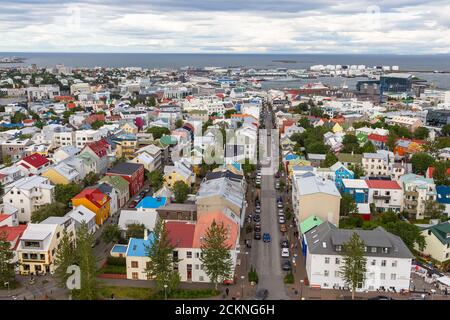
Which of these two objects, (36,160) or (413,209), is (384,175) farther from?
(36,160)

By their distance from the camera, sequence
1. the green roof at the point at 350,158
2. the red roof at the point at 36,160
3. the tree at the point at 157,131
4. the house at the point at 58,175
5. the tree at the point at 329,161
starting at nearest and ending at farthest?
the house at the point at 58,175
the red roof at the point at 36,160
the tree at the point at 329,161
the green roof at the point at 350,158
the tree at the point at 157,131

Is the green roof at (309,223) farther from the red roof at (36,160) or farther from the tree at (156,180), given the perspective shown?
the red roof at (36,160)

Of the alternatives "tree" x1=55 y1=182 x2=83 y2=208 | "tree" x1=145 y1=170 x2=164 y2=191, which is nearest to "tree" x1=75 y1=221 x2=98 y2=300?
"tree" x1=55 y1=182 x2=83 y2=208

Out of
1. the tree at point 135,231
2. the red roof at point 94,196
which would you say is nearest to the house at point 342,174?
the tree at point 135,231

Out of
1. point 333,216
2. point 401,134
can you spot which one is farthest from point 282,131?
point 333,216

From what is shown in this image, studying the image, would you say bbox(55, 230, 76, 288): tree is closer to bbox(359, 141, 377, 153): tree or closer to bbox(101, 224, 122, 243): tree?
bbox(101, 224, 122, 243): tree

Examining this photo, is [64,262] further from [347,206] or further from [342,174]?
[342,174]
